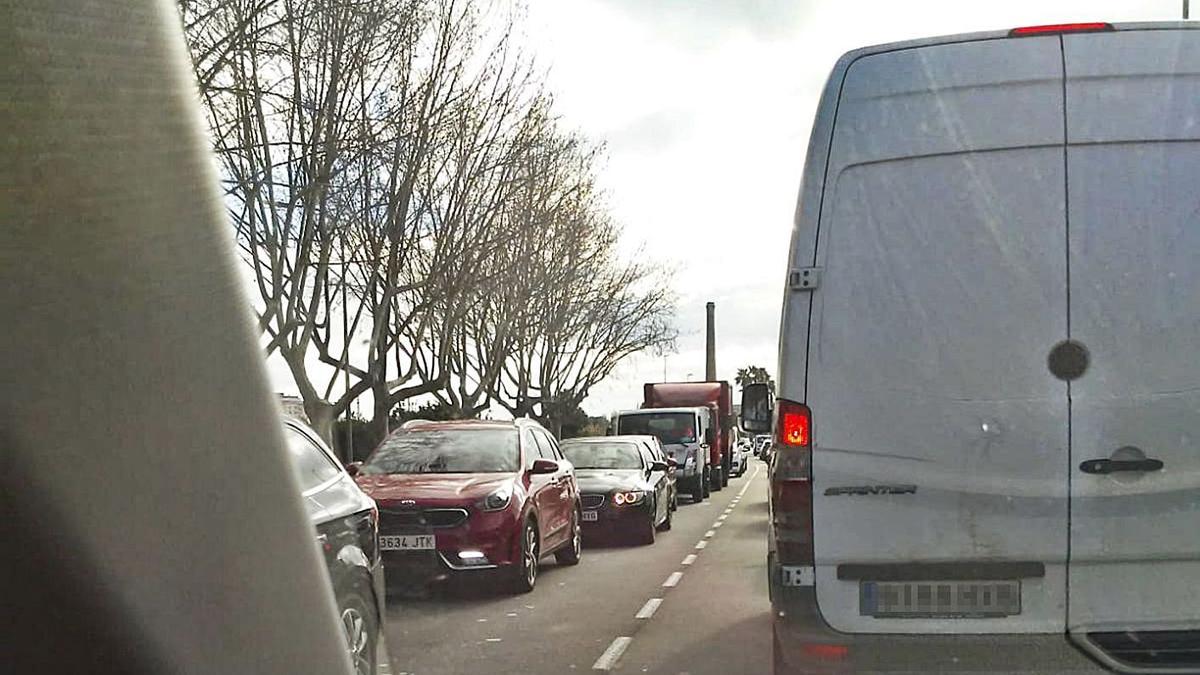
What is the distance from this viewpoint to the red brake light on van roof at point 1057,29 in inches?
182

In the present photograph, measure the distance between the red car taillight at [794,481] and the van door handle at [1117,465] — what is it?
0.88m

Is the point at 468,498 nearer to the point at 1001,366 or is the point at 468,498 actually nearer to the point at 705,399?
the point at 1001,366

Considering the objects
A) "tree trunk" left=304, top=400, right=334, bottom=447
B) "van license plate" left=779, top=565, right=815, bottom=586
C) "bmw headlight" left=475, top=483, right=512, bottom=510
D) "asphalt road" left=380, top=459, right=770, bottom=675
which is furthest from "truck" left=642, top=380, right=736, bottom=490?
"van license plate" left=779, top=565, right=815, bottom=586

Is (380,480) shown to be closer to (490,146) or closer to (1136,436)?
(1136,436)

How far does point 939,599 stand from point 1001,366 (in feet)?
2.62

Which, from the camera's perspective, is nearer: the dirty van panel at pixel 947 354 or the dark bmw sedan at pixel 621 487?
the dirty van panel at pixel 947 354

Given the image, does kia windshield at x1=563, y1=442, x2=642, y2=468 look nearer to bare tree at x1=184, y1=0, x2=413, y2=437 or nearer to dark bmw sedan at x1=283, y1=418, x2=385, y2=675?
bare tree at x1=184, y1=0, x2=413, y2=437

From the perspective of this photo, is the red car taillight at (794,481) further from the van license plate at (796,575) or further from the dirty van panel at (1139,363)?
the dirty van panel at (1139,363)

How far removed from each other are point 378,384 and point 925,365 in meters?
27.3

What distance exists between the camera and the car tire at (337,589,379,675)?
5.72 meters

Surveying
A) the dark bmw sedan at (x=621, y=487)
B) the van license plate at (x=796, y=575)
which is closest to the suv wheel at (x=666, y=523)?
the dark bmw sedan at (x=621, y=487)

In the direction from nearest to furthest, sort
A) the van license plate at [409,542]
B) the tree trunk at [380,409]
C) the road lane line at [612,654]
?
the road lane line at [612,654] → the van license plate at [409,542] → the tree trunk at [380,409]

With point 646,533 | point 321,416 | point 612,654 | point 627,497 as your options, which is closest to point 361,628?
point 612,654

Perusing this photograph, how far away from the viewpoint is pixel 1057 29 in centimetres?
467
